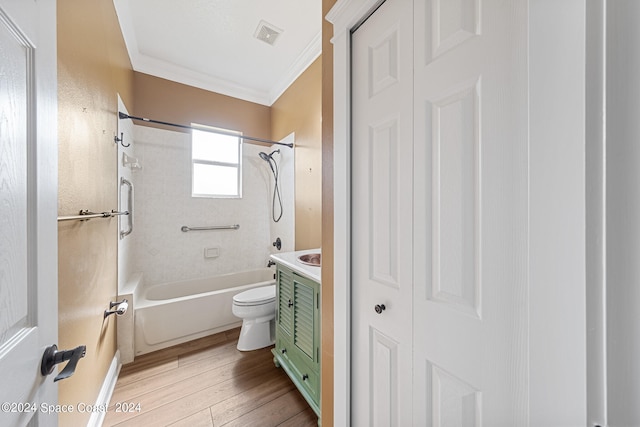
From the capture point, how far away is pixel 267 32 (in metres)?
2.13

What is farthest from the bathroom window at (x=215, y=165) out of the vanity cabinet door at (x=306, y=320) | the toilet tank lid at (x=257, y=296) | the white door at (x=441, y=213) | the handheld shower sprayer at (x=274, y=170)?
the white door at (x=441, y=213)

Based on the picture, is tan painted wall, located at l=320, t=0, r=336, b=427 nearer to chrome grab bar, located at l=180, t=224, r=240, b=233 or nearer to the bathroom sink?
the bathroom sink

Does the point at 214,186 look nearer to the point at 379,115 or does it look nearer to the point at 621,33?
the point at 379,115

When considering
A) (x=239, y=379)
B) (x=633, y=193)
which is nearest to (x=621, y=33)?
(x=633, y=193)

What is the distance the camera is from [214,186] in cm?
314

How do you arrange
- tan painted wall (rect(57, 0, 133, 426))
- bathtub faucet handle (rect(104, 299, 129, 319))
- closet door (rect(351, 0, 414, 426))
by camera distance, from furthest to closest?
1. bathtub faucet handle (rect(104, 299, 129, 319))
2. tan painted wall (rect(57, 0, 133, 426))
3. closet door (rect(351, 0, 414, 426))

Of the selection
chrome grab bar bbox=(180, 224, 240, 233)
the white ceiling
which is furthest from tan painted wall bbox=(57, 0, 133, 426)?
chrome grab bar bbox=(180, 224, 240, 233)

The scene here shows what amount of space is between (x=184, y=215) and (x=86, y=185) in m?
1.68

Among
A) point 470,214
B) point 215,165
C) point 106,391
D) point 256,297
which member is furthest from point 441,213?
point 215,165

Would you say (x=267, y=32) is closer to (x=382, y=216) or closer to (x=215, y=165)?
(x=215, y=165)

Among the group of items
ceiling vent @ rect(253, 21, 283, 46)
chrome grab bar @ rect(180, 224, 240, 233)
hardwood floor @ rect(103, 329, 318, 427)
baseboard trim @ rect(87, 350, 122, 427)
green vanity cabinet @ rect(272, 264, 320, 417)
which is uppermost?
ceiling vent @ rect(253, 21, 283, 46)

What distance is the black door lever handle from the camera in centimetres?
55

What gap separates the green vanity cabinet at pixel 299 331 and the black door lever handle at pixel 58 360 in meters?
0.98

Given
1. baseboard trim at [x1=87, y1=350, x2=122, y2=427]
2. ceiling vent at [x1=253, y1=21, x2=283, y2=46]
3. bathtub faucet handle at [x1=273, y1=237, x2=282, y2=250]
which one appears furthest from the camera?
bathtub faucet handle at [x1=273, y1=237, x2=282, y2=250]
